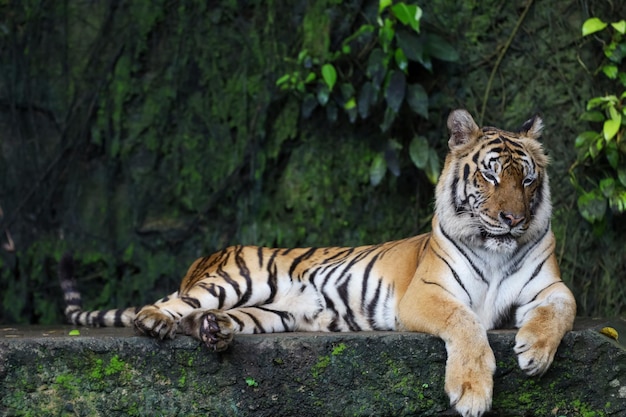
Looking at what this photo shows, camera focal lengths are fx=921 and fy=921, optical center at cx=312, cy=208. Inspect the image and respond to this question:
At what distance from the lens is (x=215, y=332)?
11.2 ft

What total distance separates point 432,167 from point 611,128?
1085 mm

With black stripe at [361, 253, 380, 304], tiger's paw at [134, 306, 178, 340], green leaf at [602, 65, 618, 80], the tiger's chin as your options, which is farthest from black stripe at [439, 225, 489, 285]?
green leaf at [602, 65, 618, 80]

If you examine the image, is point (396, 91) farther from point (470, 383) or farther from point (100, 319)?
point (470, 383)

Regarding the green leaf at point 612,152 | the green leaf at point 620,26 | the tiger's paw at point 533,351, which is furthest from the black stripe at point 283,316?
the green leaf at point 620,26

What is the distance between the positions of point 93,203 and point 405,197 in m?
2.17

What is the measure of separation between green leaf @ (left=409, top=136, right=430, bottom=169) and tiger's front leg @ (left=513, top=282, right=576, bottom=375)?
2.11 metres

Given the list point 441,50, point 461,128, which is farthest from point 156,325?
point 441,50

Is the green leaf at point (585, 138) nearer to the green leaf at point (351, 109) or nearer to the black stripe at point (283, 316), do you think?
the green leaf at point (351, 109)

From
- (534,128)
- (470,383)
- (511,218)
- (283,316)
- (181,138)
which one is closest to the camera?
(470,383)

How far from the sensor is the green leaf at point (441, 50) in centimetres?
572

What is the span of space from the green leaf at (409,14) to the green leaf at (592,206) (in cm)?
142

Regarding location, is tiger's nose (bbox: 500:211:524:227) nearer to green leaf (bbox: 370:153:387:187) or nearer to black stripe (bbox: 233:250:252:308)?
black stripe (bbox: 233:250:252:308)

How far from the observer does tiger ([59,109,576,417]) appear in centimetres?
346

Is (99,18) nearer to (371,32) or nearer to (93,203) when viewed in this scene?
(93,203)
